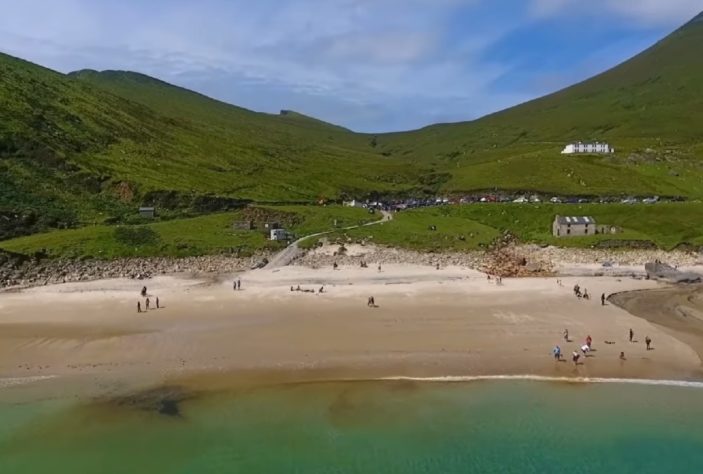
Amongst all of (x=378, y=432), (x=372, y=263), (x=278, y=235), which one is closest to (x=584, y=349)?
(x=378, y=432)

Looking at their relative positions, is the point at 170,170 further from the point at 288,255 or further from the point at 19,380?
the point at 19,380

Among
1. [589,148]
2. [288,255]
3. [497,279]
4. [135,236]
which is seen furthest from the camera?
[589,148]

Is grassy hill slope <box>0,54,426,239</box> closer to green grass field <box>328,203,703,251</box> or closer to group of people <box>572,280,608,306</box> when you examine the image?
green grass field <box>328,203,703,251</box>

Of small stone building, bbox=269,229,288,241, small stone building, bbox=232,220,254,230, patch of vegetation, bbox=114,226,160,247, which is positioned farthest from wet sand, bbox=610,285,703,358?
patch of vegetation, bbox=114,226,160,247

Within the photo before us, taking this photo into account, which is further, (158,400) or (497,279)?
(497,279)

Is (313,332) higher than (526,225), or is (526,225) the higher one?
(526,225)

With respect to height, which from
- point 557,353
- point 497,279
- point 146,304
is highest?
point 497,279
